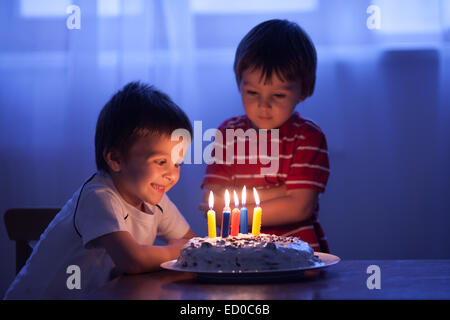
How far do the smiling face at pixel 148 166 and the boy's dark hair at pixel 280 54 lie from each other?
404 mm

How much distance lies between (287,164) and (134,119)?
1.74ft

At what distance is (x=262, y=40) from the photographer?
1617 millimetres

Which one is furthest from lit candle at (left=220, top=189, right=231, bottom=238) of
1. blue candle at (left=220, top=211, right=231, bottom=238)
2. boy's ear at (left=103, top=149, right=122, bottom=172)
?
boy's ear at (left=103, top=149, right=122, bottom=172)

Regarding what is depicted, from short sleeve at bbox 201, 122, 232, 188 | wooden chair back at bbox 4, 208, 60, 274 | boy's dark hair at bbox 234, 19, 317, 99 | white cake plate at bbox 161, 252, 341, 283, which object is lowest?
wooden chair back at bbox 4, 208, 60, 274

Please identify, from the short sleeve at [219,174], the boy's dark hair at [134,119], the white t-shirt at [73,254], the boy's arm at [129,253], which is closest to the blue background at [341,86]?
the short sleeve at [219,174]

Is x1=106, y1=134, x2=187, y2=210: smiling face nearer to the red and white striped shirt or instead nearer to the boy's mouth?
the boy's mouth

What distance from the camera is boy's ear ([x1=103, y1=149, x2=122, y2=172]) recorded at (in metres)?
1.36

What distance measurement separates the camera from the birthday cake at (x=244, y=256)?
0.99m

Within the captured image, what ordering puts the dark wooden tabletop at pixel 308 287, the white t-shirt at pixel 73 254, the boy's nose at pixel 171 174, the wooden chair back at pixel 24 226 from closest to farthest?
1. the dark wooden tabletop at pixel 308 287
2. the white t-shirt at pixel 73 254
3. the boy's nose at pixel 171 174
4. the wooden chair back at pixel 24 226

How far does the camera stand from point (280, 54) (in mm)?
1588

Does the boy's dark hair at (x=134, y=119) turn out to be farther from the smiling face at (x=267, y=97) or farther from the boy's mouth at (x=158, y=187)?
the smiling face at (x=267, y=97)

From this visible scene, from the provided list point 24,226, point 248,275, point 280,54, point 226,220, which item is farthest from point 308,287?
point 24,226

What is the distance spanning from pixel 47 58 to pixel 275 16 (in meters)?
1.15

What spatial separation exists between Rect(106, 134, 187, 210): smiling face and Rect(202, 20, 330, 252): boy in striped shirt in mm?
295
